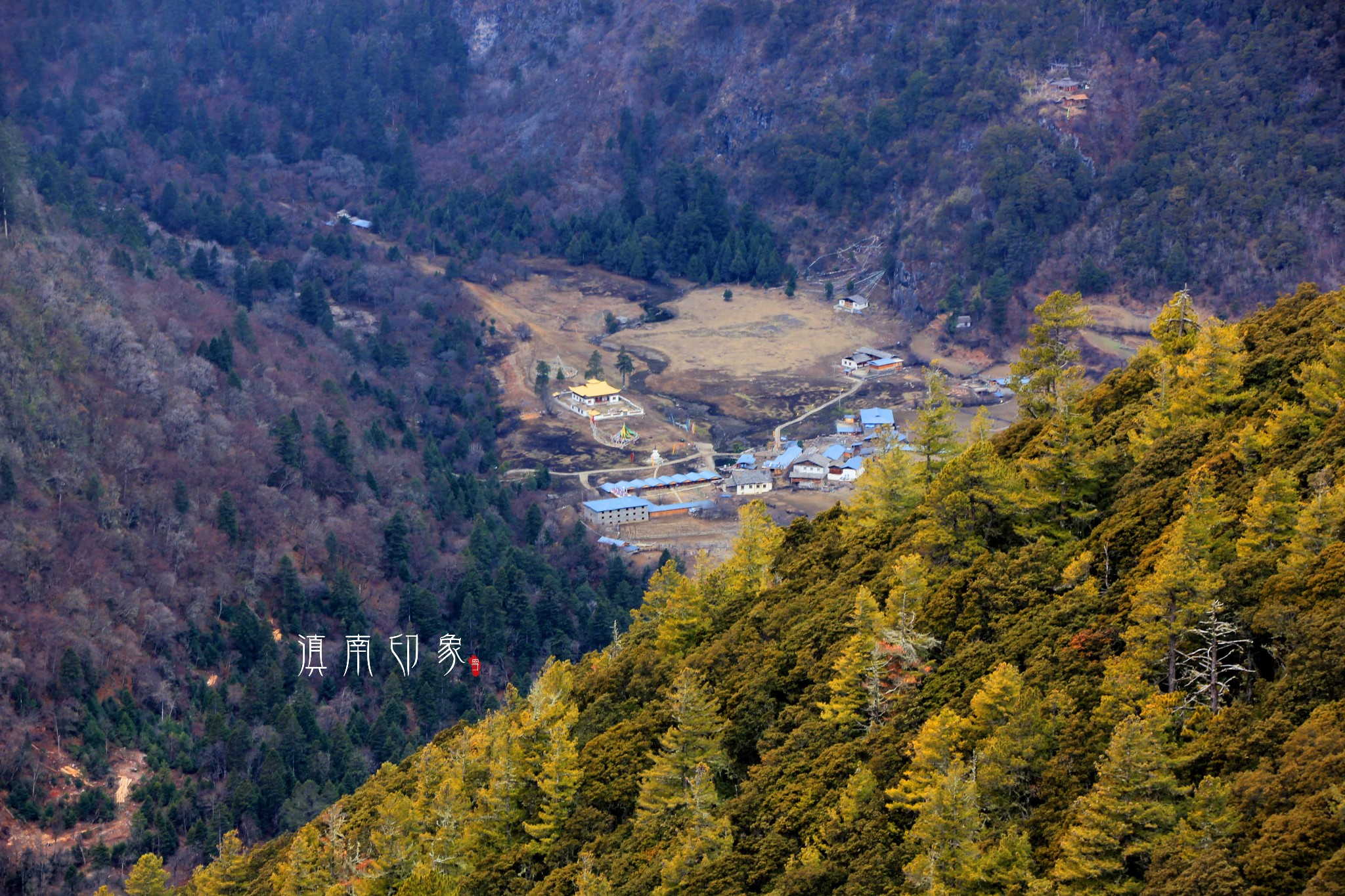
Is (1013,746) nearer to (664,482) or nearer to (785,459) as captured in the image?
(664,482)

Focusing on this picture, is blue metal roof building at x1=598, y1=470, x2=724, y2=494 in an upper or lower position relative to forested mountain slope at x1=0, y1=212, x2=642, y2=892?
lower

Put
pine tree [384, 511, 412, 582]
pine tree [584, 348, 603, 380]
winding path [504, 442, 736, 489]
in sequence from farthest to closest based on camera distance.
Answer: pine tree [584, 348, 603, 380]
winding path [504, 442, 736, 489]
pine tree [384, 511, 412, 582]

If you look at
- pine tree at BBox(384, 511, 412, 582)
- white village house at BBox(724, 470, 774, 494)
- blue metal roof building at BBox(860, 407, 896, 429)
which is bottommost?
white village house at BBox(724, 470, 774, 494)

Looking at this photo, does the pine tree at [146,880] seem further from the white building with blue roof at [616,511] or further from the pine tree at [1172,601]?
the white building with blue roof at [616,511]

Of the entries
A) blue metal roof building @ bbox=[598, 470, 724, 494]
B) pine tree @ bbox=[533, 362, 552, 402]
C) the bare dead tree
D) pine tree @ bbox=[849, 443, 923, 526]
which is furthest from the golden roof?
the bare dead tree

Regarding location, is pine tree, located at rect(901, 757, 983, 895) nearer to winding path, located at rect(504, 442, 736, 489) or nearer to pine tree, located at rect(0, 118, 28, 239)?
winding path, located at rect(504, 442, 736, 489)

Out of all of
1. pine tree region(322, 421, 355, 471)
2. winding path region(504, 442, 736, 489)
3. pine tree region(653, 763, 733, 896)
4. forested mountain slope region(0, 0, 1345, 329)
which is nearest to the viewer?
pine tree region(653, 763, 733, 896)

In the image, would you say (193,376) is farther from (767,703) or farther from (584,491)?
(767,703)
